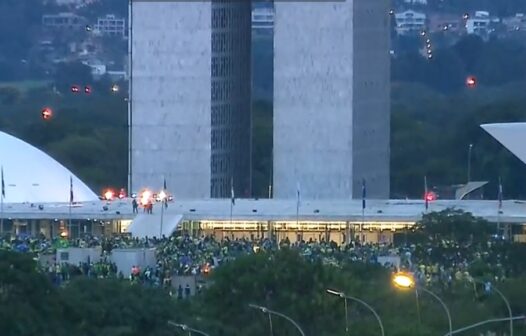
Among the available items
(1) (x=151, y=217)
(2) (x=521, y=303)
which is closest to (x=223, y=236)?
(1) (x=151, y=217)

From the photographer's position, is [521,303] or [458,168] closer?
[521,303]

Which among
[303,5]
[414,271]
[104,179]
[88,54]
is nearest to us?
[414,271]

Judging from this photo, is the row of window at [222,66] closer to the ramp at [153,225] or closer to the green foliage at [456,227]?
the ramp at [153,225]

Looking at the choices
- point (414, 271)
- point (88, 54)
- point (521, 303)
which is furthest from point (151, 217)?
point (88, 54)

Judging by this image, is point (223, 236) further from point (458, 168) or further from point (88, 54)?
point (88, 54)

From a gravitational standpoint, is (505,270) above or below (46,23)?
below

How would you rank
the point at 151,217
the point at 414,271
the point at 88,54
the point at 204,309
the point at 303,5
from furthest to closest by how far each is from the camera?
the point at 88,54, the point at 303,5, the point at 151,217, the point at 414,271, the point at 204,309

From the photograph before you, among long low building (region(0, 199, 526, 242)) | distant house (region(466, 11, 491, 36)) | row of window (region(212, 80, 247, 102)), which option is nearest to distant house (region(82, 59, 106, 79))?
distant house (region(466, 11, 491, 36))

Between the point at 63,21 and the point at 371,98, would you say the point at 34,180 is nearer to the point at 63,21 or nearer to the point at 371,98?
the point at 371,98
